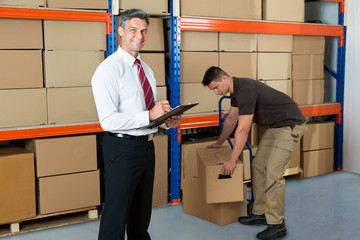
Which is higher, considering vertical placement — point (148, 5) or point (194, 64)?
point (148, 5)

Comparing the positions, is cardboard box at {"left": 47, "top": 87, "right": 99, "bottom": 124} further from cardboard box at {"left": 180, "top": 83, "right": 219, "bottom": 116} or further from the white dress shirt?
the white dress shirt

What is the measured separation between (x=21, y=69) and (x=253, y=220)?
2.36 meters

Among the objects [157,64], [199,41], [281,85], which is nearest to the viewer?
[157,64]

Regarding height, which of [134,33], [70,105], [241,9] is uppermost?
[241,9]

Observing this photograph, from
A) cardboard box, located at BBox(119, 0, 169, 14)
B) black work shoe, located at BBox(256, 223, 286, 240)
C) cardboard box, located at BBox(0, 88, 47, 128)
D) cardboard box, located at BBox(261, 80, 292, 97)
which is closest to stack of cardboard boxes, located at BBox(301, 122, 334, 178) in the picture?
cardboard box, located at BBox(261, 80, 292, 97)

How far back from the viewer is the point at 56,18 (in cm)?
356

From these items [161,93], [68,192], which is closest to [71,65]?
[161,93]

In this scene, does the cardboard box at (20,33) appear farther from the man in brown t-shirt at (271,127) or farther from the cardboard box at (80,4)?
the man in brown t-shirt at (271,127)

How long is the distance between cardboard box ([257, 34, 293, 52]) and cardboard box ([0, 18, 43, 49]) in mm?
2377

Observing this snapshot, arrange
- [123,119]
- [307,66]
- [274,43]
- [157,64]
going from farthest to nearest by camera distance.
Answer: [307,66]
[274,43]
[157,64]
[123,119]

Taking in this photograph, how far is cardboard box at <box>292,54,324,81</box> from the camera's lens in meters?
5.16

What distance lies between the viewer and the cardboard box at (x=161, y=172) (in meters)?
4.23

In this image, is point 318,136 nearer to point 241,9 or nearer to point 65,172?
point 241,9

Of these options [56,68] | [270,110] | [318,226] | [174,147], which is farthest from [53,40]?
[318,226]
